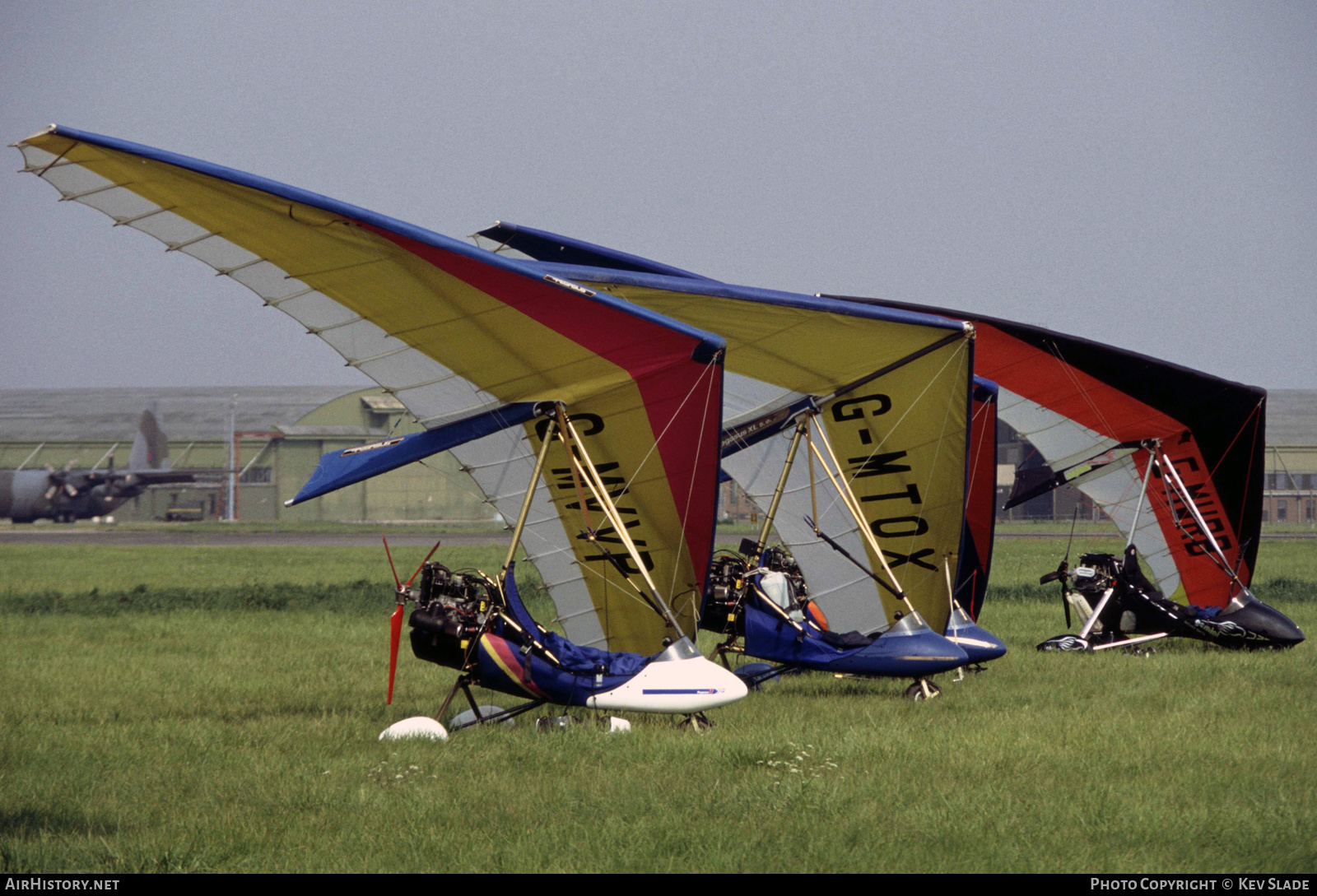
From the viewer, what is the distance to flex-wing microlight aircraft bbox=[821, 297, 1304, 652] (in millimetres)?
13898

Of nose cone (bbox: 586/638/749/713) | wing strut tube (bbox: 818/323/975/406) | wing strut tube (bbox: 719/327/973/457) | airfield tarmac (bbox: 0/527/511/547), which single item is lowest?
airfield tarmac (bbox: 0/527/511/547)

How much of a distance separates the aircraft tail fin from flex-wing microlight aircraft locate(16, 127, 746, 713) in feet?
201

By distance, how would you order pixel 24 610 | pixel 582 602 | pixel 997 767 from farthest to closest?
pixel 24 610
pixel 582 602
pixel 997 767

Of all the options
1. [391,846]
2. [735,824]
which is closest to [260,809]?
[391,846]

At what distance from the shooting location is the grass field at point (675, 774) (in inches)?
233

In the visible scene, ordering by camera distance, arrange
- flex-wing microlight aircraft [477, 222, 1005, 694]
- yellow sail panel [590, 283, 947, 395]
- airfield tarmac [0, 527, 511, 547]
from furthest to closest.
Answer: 1. airfield tarmac [0, 527, 511, 547]
2. flex-wing microlight aircraft [477, 222, 1005, 694]
3. yellow sail panel [590, 283, 947, 395]

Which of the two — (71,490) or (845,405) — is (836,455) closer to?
(845,405)

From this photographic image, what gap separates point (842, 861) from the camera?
572cm

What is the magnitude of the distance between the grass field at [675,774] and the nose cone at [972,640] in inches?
14.2

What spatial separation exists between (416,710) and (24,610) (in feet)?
38.4

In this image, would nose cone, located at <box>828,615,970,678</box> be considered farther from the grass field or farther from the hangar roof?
the hangar roof

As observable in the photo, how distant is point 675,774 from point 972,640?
5.00 m

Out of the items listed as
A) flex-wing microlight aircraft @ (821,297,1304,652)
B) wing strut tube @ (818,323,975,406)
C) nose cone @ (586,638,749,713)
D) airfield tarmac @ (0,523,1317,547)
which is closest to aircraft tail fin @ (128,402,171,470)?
airfield tarmac @ (0,523,1317,547)

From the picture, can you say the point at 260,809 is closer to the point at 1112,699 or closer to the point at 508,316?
the point at 508,316
